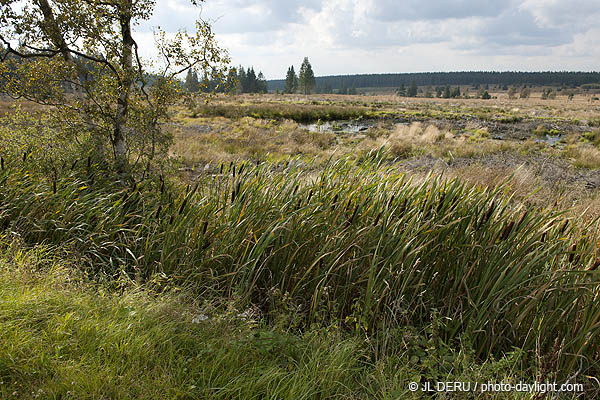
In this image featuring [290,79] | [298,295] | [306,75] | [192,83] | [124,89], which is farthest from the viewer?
[290,79]

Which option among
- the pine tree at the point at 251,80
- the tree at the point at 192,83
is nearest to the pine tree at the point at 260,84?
the pine tree at the point at 251,80

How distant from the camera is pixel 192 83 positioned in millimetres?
6020

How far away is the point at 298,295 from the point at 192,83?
4.34 metres

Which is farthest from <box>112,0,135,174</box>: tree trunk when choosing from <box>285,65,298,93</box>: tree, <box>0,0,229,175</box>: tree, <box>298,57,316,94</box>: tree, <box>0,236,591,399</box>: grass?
<box>285,65,298,93</box>: tree

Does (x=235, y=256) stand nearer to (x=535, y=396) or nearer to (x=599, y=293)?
(x=535, y=396)

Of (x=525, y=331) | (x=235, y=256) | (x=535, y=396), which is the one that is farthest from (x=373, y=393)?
(x=235, y=256)

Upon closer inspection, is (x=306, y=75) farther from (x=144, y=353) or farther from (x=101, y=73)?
(x=144, y=353)

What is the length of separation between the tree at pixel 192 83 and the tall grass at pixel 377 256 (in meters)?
2.66

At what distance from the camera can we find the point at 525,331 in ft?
9.18

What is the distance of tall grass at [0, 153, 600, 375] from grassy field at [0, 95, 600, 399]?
22 mm

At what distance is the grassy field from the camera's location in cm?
204

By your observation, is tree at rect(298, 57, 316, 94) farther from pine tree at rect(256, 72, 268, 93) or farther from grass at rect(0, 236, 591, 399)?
grass at rect(0, 236, 591, 399)

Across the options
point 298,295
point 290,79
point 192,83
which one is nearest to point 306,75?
point 290,79

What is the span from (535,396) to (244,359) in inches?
65.1
